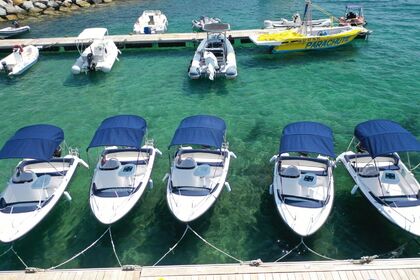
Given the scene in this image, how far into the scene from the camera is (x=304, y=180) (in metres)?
15.6

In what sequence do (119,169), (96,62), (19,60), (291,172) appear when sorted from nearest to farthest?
1. (291,172)
2. (119,169)
3. (96,62)
4. (19,60)

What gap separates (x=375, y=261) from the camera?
1259cm

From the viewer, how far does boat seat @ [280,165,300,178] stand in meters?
16.0

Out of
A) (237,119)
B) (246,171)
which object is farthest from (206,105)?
(246,171)

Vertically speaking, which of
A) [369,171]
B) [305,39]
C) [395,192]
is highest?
[305,39]

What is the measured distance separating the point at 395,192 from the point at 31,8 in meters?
51.2

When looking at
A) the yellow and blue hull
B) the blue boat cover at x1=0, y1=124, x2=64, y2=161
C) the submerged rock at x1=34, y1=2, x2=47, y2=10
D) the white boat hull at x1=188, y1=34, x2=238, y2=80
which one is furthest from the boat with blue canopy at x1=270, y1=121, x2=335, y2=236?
the submerged rock at x1=34, y1=2, x2=47, y2=10

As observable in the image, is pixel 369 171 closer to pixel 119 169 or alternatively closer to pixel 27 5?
pixel 119 169

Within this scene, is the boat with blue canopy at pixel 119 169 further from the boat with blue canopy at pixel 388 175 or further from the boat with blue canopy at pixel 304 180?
the boat with blue canopy at pixel 388 175

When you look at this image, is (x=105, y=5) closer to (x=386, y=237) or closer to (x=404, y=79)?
(x=404, y=79)

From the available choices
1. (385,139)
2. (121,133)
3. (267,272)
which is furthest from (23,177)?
(385,139)

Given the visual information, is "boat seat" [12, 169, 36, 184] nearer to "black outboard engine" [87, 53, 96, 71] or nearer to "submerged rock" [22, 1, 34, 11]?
"black outboard engine" [87, 53, 96, 71]

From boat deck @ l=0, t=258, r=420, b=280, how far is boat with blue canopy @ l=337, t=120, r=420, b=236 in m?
2.02

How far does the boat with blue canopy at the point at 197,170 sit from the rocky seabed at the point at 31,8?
4165 centimetres
